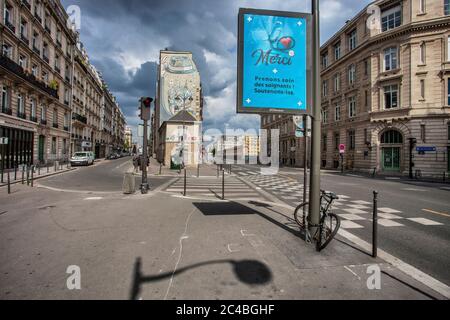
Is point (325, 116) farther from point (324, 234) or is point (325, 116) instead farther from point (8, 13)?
point (8, 13)

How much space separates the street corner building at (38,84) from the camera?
70.9ft

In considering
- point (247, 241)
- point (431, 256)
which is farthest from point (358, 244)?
point (247, 241)

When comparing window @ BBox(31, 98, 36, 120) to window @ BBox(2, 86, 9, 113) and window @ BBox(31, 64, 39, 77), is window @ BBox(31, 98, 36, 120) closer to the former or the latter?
window @ BBox(31, 64, 39, 77)

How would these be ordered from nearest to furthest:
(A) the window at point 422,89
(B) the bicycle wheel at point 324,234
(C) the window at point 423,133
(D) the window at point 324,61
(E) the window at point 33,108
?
(B) the bicycle wheel at point 324,234 → (C) the window at point 423,133 → (A) the window at point 422,89 → (E) the window at point 33,108 → (D) the window at point 324,61

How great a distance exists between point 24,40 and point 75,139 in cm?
1940

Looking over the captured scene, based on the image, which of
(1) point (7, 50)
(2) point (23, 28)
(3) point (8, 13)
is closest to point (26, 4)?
(2) point (23, 28)

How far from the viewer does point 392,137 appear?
90.3 ft

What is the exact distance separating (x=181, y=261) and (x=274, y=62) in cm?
382

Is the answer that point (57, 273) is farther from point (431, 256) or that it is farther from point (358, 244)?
point (431, 256)

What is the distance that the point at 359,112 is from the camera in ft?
103

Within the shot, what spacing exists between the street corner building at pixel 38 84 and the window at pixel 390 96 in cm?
3725

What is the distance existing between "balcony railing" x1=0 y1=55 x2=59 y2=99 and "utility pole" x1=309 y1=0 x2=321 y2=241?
82.4 feet

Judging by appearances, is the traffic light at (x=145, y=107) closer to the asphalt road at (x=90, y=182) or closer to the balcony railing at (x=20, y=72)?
the asphalt road at (x=90, y=182)

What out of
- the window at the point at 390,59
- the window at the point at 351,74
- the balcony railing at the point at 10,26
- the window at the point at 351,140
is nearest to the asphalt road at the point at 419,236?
the window at the point at 390,59
